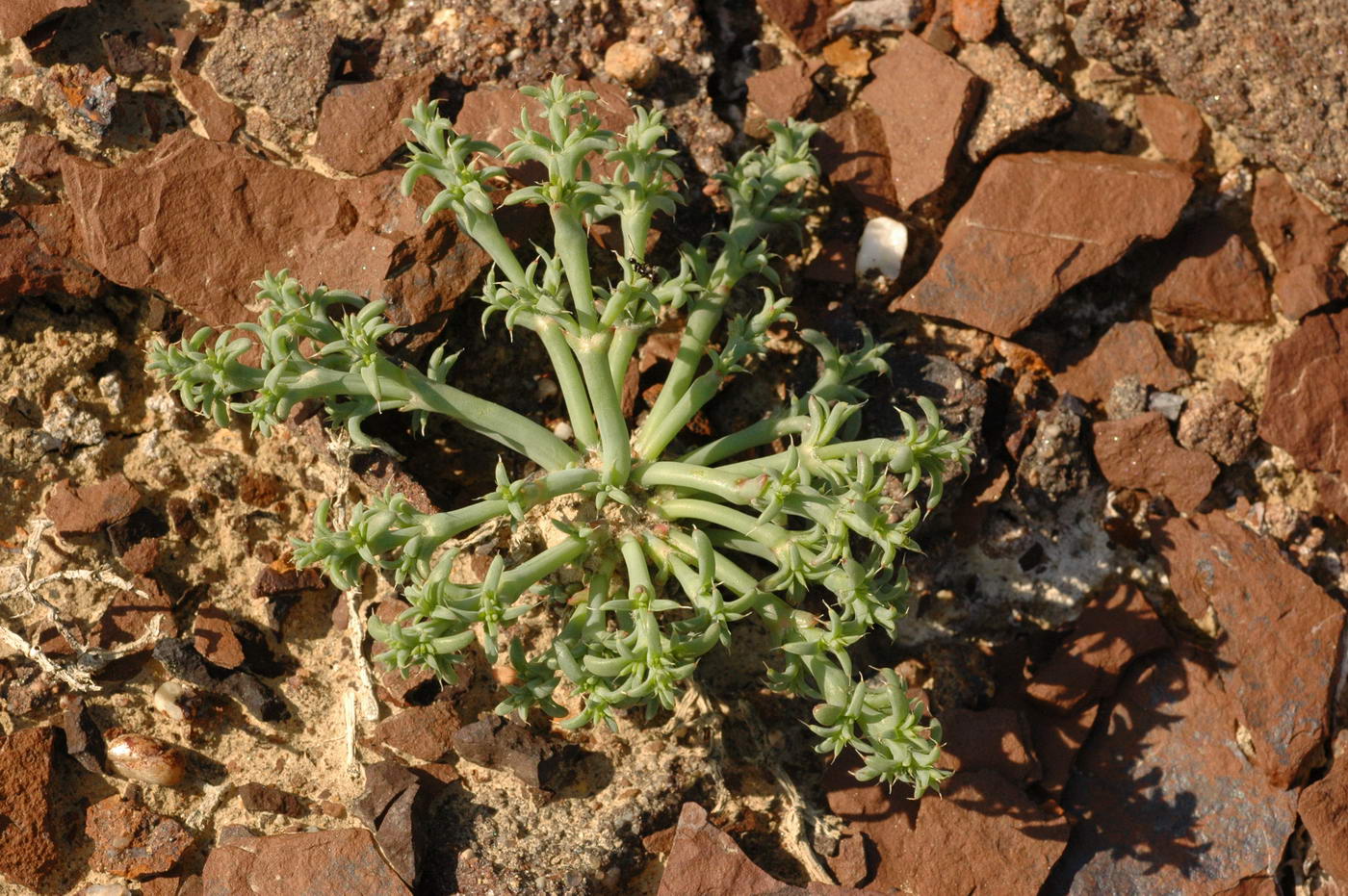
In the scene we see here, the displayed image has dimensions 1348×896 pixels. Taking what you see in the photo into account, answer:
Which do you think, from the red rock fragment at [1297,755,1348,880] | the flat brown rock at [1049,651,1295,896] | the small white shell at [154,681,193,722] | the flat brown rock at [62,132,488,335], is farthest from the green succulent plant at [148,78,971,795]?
the red rock fragment at [1297,755,1348,880]

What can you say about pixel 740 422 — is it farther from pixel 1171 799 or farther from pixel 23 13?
pixel 23 13

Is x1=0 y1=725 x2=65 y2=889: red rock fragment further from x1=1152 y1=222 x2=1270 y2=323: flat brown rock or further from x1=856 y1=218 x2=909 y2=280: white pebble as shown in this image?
x1=1152 y1=222 x2=1270 y2=323: flat brown rock

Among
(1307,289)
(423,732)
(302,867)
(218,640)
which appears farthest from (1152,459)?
(218,640)

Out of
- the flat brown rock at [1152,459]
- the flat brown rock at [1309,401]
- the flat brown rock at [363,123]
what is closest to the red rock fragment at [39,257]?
the flat brown rock at [363,123]

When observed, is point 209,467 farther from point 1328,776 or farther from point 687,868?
point 1328,776

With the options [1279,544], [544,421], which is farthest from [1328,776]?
[544,421]

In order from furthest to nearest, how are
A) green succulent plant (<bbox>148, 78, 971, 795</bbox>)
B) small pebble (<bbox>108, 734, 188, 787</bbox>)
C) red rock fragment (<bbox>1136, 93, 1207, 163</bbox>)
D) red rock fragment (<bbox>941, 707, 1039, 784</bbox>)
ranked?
red rock fragment (<bbox>1136, 93, 1207, 163</bbox>) → red rock fragment (<bbox>941, 707, 1039, 784</bbox>) → small pebble (<bbox>108, 734, 188, 787</bbox>) → green succulent plant (<bbox>148, 78, 971, 795</bbox>)

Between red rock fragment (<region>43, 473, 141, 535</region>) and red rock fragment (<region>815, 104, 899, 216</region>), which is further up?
red rock fragment (<region>815, 104, 899, 216</region>)
